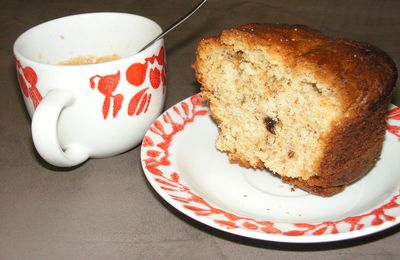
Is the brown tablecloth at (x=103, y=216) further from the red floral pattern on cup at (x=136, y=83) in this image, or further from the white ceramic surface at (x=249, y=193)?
the red floral pattern on cup at (x=136, y=83)

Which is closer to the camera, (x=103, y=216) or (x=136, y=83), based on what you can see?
(x=103, y=216)

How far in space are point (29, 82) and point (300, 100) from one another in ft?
2.83

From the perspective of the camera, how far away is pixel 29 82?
5.01ft

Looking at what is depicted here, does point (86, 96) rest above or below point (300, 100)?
below

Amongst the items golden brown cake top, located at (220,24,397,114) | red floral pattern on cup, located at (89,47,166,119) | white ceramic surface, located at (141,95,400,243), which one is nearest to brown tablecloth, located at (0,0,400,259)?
white ceramic surface, located at (141,95,400,243)

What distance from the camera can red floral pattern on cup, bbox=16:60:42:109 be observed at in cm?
150

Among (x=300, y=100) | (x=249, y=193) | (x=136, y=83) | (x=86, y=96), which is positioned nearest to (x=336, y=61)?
(x=300, y=100)

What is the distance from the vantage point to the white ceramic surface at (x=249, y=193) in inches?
48.6

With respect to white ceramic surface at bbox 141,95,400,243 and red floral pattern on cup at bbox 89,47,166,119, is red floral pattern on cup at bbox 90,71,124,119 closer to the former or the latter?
red floral pattern on cup at bbox 89,47,166,119

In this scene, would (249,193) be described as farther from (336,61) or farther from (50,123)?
(50,123)

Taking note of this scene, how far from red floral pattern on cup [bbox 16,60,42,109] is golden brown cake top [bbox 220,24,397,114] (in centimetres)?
63

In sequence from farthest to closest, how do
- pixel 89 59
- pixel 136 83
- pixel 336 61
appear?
1. pixel 89 59
2. pixel 136 83
3. pixel 336 61

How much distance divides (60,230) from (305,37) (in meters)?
0.96

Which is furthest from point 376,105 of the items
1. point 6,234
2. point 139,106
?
point 6,234
